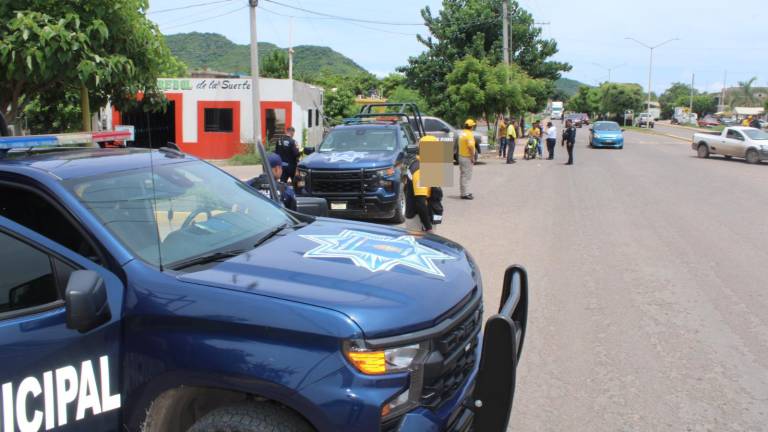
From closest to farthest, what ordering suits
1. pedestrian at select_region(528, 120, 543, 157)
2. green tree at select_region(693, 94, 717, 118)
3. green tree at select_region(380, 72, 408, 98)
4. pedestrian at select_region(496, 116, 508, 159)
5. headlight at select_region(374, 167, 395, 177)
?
headlight at select_region(374, 167, 395, 177) → pedestrian at select_region(496, 116, 508, 159) → pedestrian at select_region(528, 120, 543, 157) → green tree at select_region(380, 72, 408, 98) → green tree at select_region(693, 94, 717, 118)

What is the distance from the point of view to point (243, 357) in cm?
257

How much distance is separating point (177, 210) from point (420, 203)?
4181 millimetres

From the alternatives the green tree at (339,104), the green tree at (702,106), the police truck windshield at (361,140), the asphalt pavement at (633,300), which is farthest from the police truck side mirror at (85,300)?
the green tree at (702,106)

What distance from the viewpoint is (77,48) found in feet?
21.1

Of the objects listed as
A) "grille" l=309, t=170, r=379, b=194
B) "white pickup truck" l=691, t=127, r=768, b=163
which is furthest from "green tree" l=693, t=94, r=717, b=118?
"grille" l=309, t=170, r=379, b=194

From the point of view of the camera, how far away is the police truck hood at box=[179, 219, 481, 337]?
2674 mm

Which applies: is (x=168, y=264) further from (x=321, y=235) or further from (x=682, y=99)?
(x=682, y=99)

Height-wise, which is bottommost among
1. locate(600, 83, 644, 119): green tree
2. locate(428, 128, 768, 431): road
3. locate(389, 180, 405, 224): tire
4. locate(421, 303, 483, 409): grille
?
locate(428, 128, 768, 431): road

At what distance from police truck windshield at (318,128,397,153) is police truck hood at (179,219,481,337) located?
27.8ft

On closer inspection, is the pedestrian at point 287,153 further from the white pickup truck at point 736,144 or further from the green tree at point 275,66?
the green tree at point 275,66

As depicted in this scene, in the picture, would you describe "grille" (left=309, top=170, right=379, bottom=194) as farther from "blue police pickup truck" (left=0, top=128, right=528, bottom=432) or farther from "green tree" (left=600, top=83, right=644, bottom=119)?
"green tree" (left=600, top=83, right=644, bottom=119)

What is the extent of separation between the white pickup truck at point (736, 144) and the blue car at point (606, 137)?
515 cm

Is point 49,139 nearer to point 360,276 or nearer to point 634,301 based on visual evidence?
point 360,276

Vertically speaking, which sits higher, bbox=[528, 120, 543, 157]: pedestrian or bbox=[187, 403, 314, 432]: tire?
bbox=[528, 120, 543, 157]: pedestrian
